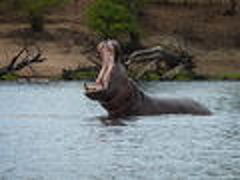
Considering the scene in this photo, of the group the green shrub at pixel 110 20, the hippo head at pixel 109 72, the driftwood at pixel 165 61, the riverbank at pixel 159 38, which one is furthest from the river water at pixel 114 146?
the green shrub at pixel 110 20

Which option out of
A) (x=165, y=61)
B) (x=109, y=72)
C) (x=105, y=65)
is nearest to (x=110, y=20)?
(x=165, y=61)

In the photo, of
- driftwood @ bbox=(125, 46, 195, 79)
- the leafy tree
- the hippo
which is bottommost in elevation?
the leafy tree

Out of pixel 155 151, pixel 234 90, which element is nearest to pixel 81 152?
pixel 155 151

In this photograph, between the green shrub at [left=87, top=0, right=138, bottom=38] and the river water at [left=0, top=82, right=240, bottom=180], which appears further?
the green shrub at [left=87, top=0, right=138, bottom=38]

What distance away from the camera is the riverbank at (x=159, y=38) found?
62.2 metres

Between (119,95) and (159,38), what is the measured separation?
4247 centimetres

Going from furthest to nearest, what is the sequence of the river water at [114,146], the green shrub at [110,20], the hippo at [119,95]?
the green shrub at [110,20], the hippo at [119,95], the river water at [114,146]

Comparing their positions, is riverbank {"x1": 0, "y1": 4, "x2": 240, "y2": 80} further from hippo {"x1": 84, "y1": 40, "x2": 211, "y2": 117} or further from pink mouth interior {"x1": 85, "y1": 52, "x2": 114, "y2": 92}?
pink mouth interior {"x1": 85, "y1": 52, "x2": 114, "y2": 92}

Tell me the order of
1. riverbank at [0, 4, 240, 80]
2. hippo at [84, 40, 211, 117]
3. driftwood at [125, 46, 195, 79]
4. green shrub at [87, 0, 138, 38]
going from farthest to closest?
green shrub at [87, 0, 138, 38] < riverbank at [0, 4, 240, 80] < driftwood at [125, 46, 195, 79] < hippo at [84, 40, 211, 117]

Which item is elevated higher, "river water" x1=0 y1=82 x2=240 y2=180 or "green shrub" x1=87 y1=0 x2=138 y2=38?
"river water" x1=0 y1=82 x2=240 y2=180

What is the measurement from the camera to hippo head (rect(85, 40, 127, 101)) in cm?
2680

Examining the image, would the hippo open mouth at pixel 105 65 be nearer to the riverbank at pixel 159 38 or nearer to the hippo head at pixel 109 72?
the hippo head at pixel 109 72

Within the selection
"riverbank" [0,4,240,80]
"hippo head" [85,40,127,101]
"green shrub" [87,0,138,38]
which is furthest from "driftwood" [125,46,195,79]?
"hippo head" [85,40,127,101]

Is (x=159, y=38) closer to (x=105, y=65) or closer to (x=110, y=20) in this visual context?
(x=110, y=20)
